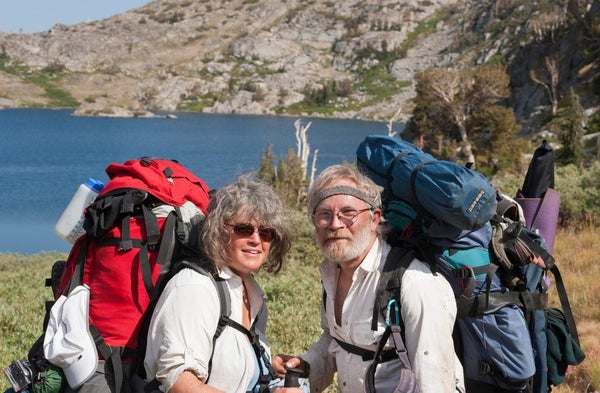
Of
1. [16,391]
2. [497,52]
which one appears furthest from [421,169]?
[497,52]

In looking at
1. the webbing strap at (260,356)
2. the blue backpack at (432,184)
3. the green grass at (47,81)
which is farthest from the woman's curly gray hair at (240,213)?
the green grass at (47,81)

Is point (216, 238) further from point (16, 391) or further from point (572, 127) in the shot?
point (572, 127)

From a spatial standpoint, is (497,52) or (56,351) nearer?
(56,351)

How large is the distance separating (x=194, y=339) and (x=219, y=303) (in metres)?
0.21

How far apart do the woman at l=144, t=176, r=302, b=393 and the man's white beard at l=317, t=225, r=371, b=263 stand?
0.31 m

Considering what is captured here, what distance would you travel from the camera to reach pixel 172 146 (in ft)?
178

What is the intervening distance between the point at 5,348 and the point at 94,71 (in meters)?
178

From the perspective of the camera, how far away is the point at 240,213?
8.46 ft

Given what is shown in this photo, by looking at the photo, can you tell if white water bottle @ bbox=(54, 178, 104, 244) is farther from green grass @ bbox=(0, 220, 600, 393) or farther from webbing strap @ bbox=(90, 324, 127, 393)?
green grass @ bbox=(0, 220, 600, 393)

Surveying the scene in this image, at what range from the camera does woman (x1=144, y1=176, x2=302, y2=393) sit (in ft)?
7.37

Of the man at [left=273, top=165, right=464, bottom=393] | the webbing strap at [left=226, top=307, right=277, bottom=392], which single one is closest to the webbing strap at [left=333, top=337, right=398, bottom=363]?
the man at [left=273, top=165, right=464, bottom=393]

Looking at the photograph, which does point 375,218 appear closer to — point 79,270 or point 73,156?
point 79,270

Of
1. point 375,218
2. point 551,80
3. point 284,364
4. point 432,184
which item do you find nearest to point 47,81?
point 551,80

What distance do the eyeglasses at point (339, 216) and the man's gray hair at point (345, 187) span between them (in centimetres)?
5
